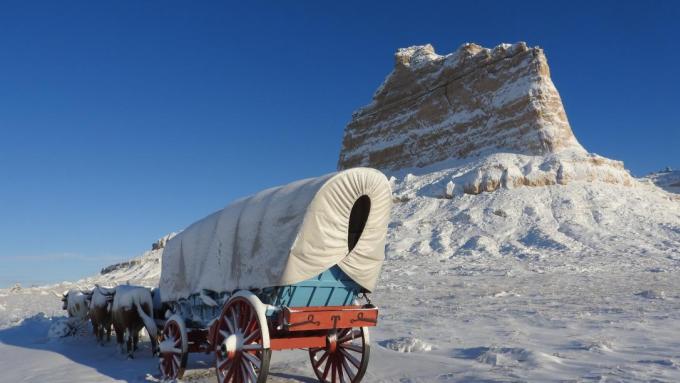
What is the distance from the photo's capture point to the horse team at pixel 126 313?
1035 centimetres

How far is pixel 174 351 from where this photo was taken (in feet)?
26.7

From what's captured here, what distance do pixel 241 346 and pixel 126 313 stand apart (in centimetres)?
501

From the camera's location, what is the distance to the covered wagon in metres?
6.73

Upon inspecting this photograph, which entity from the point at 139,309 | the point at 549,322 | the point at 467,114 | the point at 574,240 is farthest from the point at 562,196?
the point at 139,309

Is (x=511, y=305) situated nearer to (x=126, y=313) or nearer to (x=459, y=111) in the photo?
(x=126, y=313)

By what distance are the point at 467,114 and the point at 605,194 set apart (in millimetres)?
20659

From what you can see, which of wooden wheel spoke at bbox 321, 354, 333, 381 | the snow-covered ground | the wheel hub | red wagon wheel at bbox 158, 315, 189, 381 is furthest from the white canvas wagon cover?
the snow-covered ground

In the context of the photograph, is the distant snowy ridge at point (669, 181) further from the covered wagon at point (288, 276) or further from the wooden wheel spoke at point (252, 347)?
the wooden wheel spoke at point (252, 347)

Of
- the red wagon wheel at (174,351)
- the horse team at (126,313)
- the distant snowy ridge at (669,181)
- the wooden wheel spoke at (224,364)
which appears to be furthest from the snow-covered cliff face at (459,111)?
the wooden wheel spoke at (224,364)

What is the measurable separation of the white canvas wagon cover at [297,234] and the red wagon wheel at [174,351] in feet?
2.06

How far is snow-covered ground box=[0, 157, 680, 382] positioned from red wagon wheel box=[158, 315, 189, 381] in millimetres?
341

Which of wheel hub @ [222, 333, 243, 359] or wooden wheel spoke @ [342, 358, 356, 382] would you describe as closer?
wheel hub @ [222, 333, 243, 359]

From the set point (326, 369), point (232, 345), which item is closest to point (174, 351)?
point (232, 345)

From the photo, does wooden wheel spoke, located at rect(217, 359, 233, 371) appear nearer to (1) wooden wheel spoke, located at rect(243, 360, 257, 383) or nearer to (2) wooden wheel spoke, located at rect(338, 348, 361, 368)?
(1) wooden wheel spoke, located at rect(243, 360, 257, 383)
